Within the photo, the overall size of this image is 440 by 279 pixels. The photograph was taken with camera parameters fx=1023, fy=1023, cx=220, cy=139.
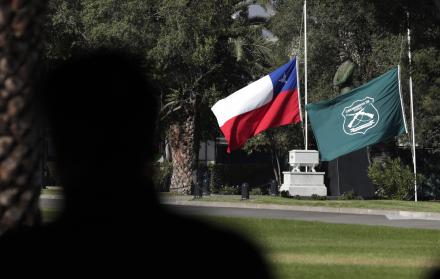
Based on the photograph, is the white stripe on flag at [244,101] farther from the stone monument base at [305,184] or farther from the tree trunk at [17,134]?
the tree trunk at [17,134]

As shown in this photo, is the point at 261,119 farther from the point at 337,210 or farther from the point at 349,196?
the point at 349,196

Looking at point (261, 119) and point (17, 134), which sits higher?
point (261, 119)

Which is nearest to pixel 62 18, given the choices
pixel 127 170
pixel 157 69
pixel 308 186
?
pixel 157 69

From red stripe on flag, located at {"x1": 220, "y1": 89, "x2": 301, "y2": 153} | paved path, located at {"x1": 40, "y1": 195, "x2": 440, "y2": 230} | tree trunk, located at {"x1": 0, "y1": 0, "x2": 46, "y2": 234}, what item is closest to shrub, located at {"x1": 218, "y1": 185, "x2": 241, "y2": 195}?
paved path, located at {"x1": 40, "y1": 195, "x2": 440, "y2": 230}

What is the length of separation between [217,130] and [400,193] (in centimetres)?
1296

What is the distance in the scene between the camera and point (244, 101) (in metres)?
32.1

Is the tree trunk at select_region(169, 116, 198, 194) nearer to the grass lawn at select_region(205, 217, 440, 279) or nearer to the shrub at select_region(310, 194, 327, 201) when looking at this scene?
the shrub at select_region(310, 194, 327, 201)

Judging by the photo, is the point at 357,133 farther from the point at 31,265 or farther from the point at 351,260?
the point at 31,265

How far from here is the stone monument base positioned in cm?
3741

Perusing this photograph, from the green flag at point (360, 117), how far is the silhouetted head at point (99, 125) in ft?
99.8

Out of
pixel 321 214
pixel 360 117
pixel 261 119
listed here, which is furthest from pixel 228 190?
pixel 321 214

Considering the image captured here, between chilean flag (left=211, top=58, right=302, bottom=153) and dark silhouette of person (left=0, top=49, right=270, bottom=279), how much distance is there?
92.4ft

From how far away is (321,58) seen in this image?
47375 mm

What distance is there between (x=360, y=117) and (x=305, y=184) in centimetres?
493
